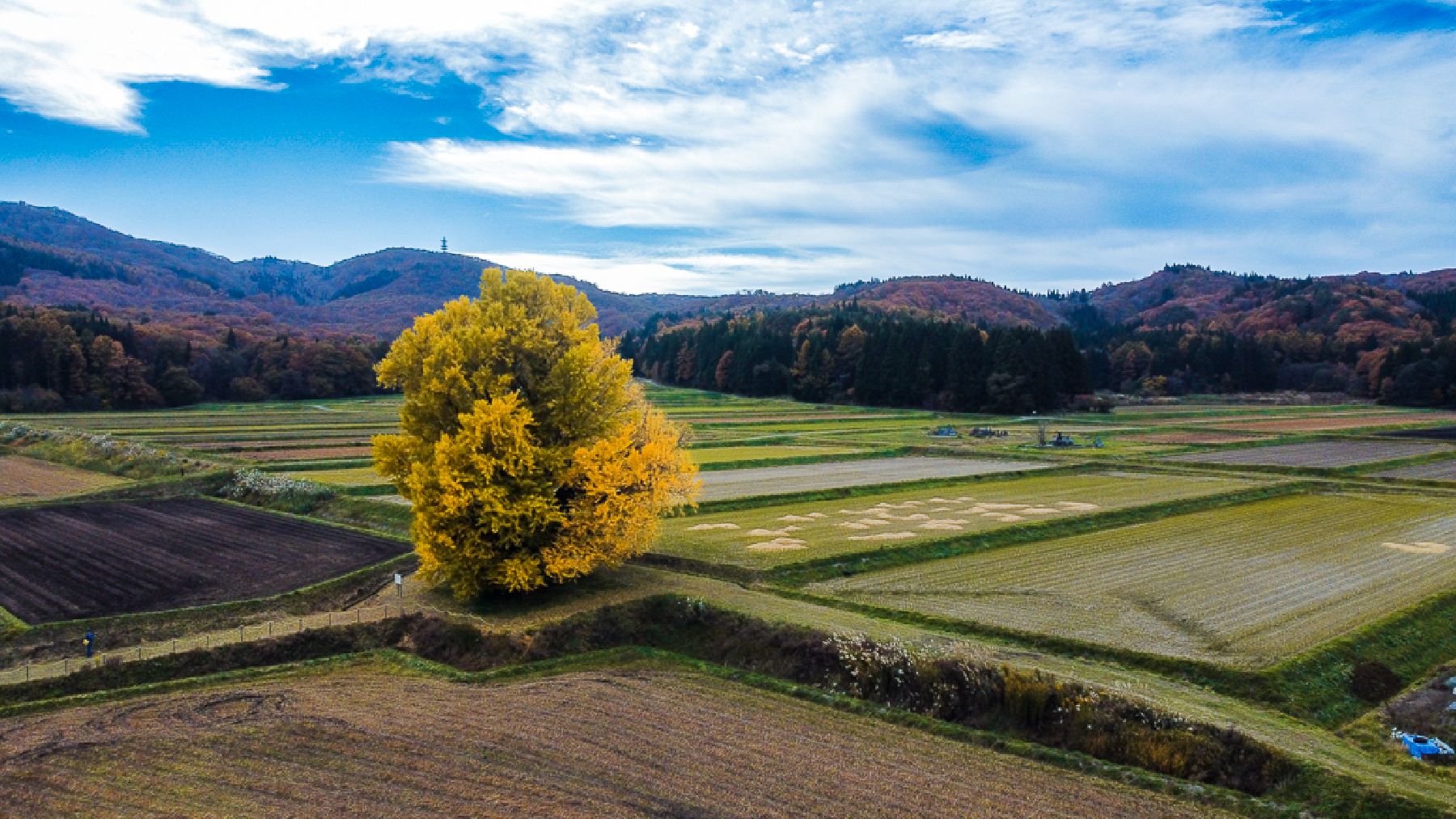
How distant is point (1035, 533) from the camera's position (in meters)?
38.3

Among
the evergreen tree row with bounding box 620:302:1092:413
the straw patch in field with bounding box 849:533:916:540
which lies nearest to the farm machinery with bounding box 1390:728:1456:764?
the straw patch in field with bounding box 849:533:916:540

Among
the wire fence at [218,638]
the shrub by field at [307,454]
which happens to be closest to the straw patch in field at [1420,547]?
the wire fence at [218,638]

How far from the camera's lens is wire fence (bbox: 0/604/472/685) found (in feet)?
75.2

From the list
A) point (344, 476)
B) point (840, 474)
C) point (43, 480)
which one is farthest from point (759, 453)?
point (43, 480)

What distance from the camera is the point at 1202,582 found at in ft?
98.3

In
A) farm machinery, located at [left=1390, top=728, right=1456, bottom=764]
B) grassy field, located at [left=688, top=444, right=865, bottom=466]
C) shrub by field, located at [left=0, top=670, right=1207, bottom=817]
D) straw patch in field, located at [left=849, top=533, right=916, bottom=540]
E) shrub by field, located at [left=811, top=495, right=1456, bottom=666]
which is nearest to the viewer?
shrub by field, located at [left=0, top=670, right=1207, bottom=817]

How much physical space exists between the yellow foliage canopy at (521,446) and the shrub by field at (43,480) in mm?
33678

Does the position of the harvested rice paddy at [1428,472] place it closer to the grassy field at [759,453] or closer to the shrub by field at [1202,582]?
the shrub by field at [1202,582]

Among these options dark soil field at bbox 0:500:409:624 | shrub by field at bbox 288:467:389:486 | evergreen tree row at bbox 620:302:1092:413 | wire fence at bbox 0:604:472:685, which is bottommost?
dark soil field at bbox 0:500:409:624

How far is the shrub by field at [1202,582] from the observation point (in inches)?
962

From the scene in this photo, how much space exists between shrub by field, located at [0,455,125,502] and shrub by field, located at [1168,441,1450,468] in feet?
233

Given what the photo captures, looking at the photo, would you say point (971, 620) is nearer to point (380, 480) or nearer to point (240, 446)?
point (380, 480)

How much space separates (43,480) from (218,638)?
41.0 m

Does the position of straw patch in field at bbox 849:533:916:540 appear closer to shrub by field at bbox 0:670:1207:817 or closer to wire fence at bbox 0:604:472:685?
shrub by field at bbox 0:670:1207:817
